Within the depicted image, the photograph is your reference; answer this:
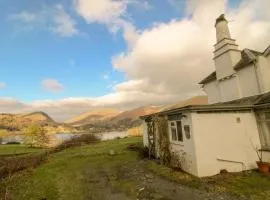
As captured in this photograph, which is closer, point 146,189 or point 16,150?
point 146,189

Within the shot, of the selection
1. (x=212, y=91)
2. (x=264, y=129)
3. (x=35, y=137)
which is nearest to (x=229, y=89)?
(x=212, y=91)

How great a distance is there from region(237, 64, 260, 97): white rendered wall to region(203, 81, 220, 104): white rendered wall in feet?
11.6

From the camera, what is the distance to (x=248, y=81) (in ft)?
68.3

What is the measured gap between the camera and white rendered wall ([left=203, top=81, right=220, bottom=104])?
25.2m

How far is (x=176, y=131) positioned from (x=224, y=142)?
11.8 ft

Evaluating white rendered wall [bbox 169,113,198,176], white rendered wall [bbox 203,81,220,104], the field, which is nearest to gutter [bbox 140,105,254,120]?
white rendered wall [bbox 169,113,198,176]

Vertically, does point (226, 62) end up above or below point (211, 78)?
above

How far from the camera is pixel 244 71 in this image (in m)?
21.3

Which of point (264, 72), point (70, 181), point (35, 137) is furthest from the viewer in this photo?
point (35, 137)

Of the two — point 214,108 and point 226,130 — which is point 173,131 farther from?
point 214,108

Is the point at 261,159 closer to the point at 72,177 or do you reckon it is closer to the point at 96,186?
the point at 96,186

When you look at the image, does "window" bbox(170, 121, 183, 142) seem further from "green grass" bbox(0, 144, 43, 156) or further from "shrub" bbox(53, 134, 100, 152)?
"green grass" bbox(0, 144, 43, 156)

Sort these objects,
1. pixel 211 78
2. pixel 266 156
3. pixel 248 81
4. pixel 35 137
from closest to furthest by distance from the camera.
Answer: pixel 266 156 < pixel 248 81 < pixel 211 78 < pixel 35 137

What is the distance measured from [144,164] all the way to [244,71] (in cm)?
1242
